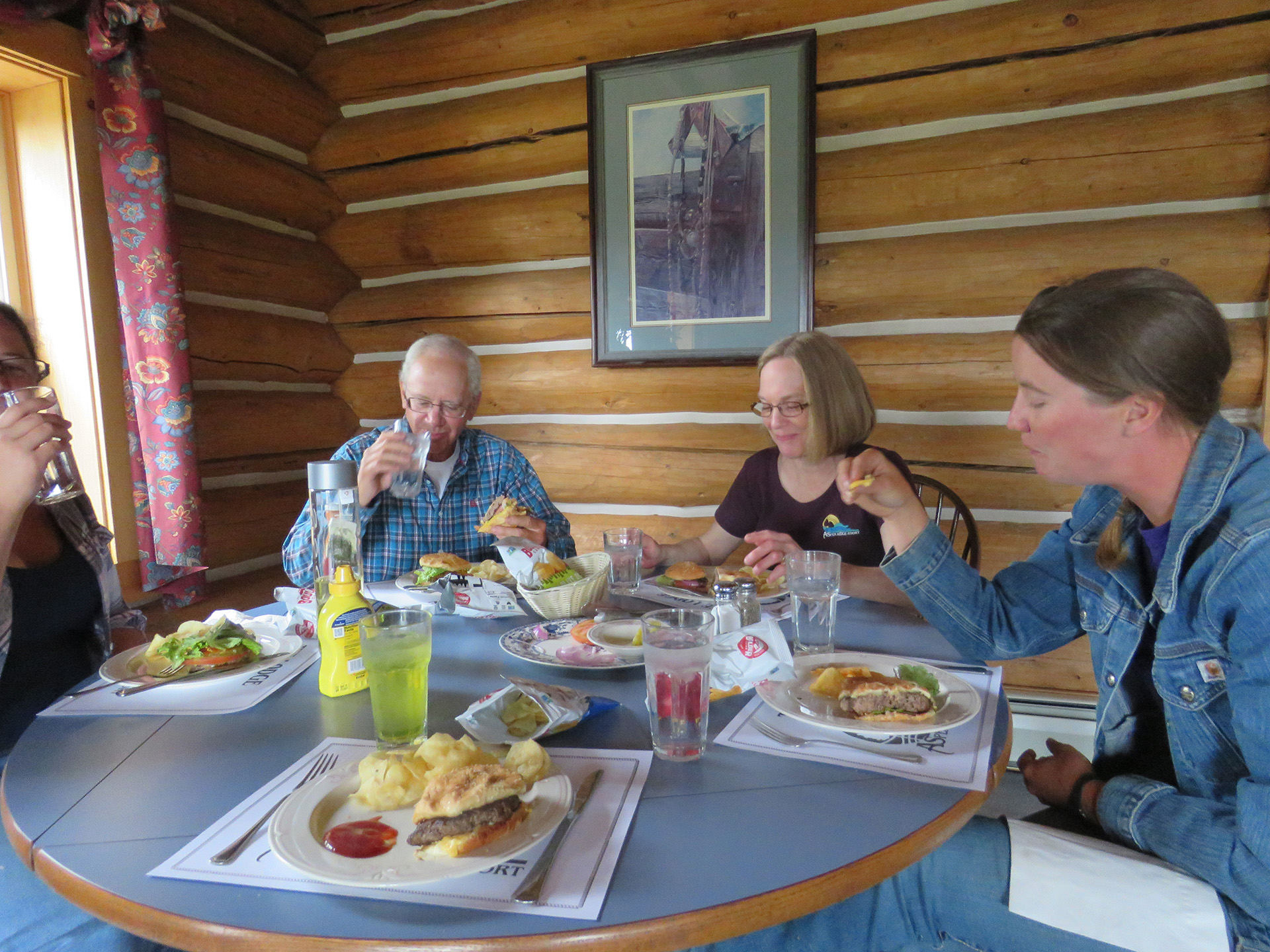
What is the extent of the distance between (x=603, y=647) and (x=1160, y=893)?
871 millimetres

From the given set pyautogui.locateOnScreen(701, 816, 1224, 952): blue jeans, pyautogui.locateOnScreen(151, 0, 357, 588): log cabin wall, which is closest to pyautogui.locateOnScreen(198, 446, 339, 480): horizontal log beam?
pyautogui.locateOnScreen(151, 0, 357, 588): log cabin wall

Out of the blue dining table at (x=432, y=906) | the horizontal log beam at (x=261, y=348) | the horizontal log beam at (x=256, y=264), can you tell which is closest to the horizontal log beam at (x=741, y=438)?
the horizontal log beam at (x=261, y=348)

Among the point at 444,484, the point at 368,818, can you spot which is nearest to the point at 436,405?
the point at 444,484

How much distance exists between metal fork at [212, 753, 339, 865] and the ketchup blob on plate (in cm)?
9

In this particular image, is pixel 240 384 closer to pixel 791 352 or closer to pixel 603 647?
pixel 791 352

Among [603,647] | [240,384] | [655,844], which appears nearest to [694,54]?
[240,384]

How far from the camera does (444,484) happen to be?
100 inches

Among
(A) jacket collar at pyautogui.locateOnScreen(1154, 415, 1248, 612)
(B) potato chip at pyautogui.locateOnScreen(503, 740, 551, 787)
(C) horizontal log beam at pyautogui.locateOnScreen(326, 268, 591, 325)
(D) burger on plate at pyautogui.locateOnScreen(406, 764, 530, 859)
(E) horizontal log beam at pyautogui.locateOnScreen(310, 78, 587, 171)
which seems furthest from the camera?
(C) horizontal log beam at pyautogui.locateOnScreen(326, 268, 591, 325)

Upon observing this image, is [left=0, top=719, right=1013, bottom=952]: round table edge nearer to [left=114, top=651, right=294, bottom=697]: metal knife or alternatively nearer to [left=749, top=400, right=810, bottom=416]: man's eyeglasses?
[left=114, top=651, right=294, bottom=697]: metal knife

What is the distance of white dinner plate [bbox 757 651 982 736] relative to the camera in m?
1.05

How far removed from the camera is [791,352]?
Result: 7.96 ft

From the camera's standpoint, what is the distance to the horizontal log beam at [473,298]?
139 inches

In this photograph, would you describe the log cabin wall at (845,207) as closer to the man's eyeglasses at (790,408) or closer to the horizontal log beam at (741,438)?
the horizontal log beam at (741,438)

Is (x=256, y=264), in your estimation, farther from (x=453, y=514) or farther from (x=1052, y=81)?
(x=1052, y=81)
